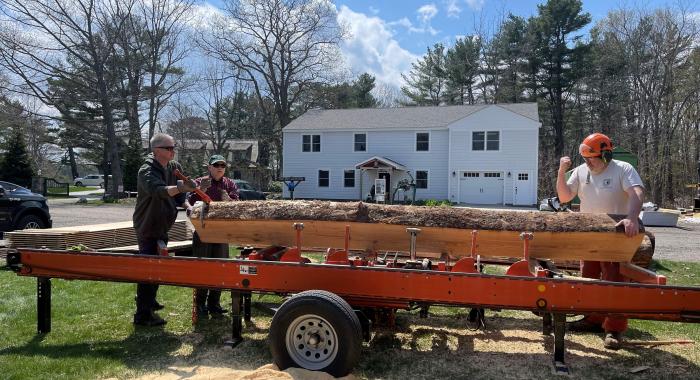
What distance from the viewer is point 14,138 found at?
109 ft

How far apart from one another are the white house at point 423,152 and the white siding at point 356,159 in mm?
59

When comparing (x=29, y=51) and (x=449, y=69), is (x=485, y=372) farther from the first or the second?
(x=449, y=69)

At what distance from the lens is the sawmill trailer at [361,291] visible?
3.51 metres

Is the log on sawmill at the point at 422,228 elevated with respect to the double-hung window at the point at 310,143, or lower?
lower

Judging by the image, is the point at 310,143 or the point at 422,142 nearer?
the point at 422,142

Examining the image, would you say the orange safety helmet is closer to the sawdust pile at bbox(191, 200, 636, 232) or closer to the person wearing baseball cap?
the sawdust pile at bbox(191, 200, 636, 232)

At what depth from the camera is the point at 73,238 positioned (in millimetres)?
6961

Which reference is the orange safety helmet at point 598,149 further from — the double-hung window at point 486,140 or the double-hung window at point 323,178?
the double-hung window at point 323,178

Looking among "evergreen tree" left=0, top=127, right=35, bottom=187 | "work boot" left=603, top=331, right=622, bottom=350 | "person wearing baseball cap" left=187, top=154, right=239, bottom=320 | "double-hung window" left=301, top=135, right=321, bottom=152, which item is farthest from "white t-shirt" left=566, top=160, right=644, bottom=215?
"evergreen tree" left=0, top=127, right=35, bottom=187

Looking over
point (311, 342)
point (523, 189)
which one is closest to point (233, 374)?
point (311, 342)

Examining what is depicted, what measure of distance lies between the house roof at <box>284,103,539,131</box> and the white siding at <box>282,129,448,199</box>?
0.42 metres

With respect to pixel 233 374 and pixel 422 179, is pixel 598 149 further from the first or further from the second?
pixel 422 179

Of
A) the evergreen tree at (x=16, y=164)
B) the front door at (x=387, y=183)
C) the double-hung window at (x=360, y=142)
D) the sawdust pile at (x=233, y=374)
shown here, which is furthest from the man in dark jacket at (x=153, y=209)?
the evergreen tree at (x=16, y=164)

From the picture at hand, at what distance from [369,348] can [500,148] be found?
25.1 metres
